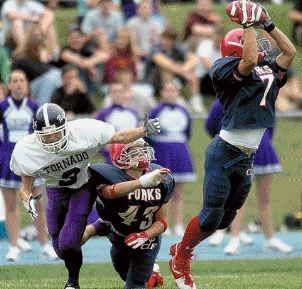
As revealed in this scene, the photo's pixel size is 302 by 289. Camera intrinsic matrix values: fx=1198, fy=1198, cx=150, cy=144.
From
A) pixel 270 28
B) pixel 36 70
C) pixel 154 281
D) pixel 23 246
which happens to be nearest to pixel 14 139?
pixel 23 246

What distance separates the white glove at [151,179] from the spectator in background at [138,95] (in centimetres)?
554

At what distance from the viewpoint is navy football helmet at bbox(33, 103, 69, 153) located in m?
8.95

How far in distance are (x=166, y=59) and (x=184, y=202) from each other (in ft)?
8.77

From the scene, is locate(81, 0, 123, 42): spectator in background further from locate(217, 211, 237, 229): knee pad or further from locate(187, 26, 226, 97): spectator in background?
locate(217, 211, 237, 229): knee pad

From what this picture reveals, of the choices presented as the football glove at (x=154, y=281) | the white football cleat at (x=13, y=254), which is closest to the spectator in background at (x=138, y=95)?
the white football cleat at (x=13, y=254)

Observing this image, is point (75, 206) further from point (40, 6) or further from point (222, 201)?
point (40, 6)

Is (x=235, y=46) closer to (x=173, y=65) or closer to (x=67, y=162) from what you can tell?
(x=67, y=162)

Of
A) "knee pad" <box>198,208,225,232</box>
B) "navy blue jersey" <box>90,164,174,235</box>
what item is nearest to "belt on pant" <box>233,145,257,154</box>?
"knee pad" <box>198,208,225,232</box>

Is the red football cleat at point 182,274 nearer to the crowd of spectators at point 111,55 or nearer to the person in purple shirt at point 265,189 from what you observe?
the person in purple shirt at point 265,189

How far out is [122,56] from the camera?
16203mm

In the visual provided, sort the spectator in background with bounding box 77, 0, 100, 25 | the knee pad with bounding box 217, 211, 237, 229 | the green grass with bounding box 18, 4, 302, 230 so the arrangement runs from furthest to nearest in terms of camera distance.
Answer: the spectator in background with bounding box 77, 0, 100, 25 < the green grass with bounding box 18, 4, 302, 230 < the knee pad with bounding box 217, 211, 237, 229

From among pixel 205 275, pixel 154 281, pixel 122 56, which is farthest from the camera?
pixel 122 56

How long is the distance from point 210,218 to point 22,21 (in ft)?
26.3

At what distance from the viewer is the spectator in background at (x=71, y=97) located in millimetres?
14438
